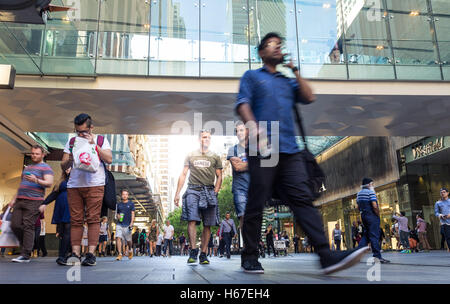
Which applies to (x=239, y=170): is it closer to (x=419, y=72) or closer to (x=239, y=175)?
(x=239, y=175)

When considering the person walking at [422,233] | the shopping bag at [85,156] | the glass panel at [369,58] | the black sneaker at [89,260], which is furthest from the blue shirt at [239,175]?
the person walking at [422,233]

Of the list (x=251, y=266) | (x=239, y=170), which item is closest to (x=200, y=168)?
(x=239, y=170)

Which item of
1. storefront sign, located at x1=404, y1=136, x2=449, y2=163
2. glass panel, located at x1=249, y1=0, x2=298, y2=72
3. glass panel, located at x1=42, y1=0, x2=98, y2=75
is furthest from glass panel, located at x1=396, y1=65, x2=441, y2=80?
glass panel, located at x1=42, y1=0, x2=98, y2=75

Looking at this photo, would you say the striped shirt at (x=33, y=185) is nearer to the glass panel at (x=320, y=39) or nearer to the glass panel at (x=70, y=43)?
the glass panel at (x=70, y=43)

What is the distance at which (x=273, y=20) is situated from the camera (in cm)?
1453

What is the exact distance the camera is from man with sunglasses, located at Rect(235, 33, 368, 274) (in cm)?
270

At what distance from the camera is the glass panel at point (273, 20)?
14234 mm

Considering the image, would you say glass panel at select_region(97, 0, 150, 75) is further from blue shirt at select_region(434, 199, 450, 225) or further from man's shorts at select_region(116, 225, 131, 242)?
blue shirt at select_region(434, 199, 450, 225)

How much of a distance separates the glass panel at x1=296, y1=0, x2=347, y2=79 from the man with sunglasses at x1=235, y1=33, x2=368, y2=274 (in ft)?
35.6

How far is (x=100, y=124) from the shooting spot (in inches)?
666

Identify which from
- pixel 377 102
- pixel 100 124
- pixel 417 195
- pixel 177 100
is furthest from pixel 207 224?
pixel 417 195

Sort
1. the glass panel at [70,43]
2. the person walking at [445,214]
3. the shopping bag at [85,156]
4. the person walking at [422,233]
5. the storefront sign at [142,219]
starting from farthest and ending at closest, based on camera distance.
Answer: the storefront sign at [142,219] → the person walking at [422,233] → the glass panel at [70,43] → the person walking at [445,214] → the shopping bag at [85,156]

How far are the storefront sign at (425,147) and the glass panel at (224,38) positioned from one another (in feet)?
39.8
